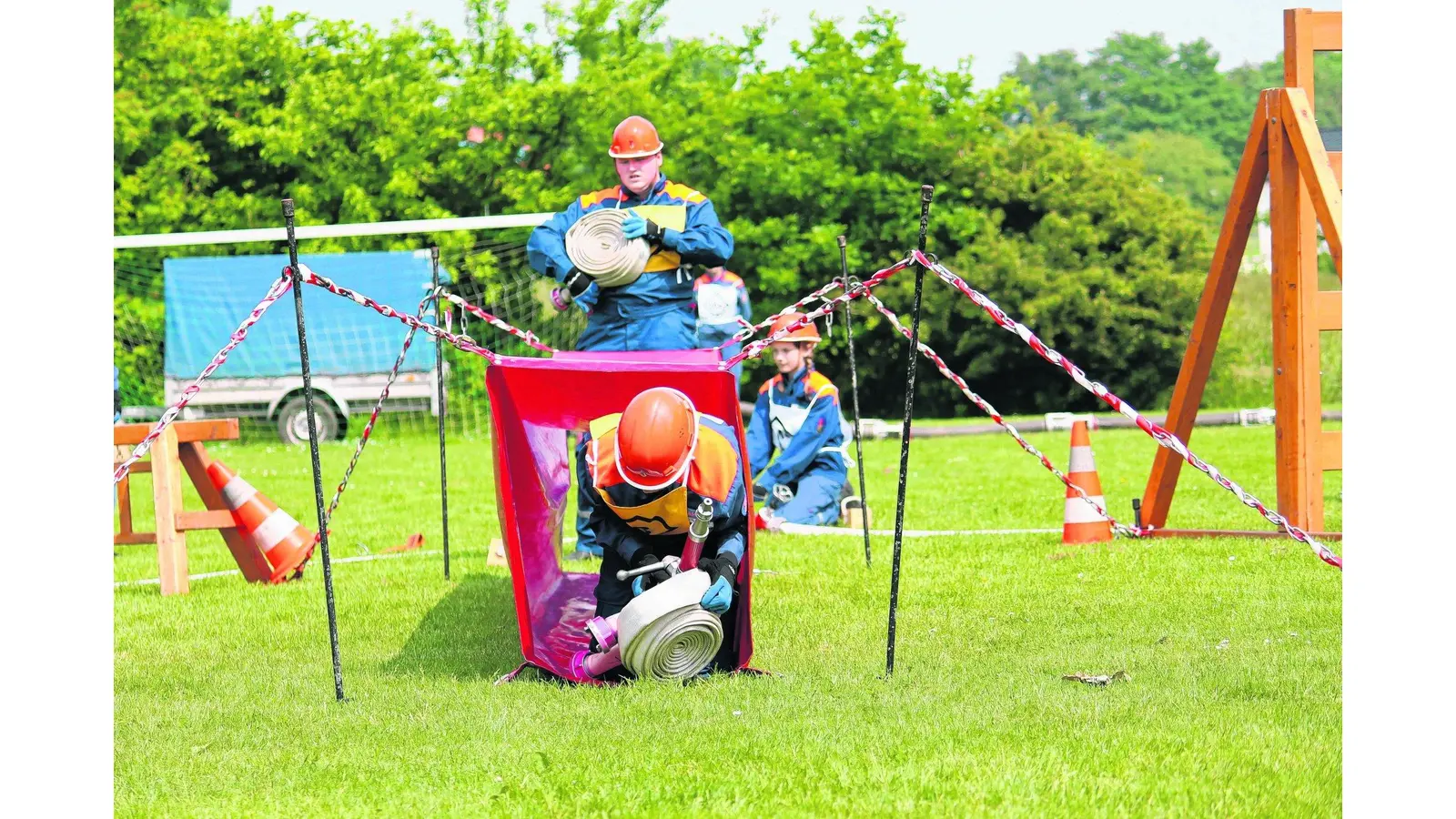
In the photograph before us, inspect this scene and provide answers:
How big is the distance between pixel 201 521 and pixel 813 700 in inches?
181

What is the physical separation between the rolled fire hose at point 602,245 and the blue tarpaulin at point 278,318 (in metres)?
15.5

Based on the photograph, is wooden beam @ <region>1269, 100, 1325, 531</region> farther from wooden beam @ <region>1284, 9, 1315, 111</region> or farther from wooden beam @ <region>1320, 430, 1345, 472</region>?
wooden beam @ <region>1284, 9, 1315, 111</region>

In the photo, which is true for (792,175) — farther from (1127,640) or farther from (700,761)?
(700,761)

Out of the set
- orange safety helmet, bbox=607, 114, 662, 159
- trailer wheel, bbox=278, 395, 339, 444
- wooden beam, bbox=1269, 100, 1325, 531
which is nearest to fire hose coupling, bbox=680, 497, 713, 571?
orange safety helmet, bbox=607, 114, 662, 159

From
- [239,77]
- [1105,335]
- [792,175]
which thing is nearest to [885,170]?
[792,175]

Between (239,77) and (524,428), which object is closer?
(524,428)

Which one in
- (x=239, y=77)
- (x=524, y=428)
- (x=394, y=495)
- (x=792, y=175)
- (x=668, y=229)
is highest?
(x=239, y=77)

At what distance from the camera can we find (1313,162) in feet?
27.2

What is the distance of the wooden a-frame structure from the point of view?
872 cm

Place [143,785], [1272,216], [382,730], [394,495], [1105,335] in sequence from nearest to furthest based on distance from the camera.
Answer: [143,785] → [382,730] → [1272,216] → [394,495] → [1105,335]

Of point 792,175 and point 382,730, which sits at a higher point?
point 792,175

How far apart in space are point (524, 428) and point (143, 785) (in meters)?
2.50

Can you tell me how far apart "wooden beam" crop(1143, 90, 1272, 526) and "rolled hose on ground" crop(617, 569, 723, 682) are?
Answer: 4.03 meters

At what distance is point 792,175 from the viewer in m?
25.9
